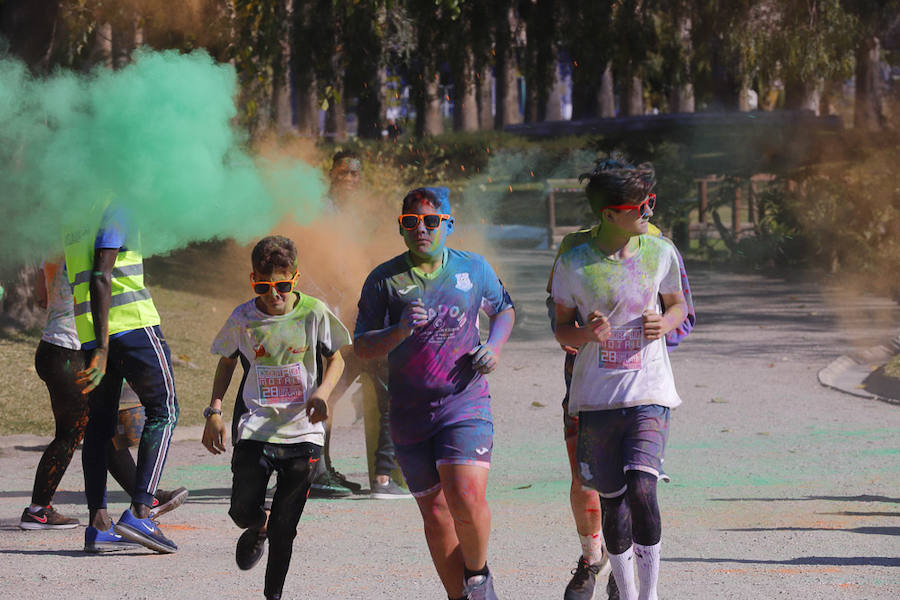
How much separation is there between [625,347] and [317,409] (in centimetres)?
115

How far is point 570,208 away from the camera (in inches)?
1217

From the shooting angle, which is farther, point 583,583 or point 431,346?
point 583,583

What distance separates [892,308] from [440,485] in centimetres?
1296

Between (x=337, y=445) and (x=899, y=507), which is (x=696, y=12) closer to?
(x=337, y=445)

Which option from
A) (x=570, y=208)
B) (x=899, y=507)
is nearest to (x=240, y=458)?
(x=899, y=507)

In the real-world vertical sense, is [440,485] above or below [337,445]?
above

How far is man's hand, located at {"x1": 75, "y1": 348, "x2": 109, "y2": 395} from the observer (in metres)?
5.97

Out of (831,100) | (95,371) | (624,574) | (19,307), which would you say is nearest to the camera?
(624,574)

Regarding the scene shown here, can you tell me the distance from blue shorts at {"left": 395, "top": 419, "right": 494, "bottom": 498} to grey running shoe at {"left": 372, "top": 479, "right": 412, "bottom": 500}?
2.54 m

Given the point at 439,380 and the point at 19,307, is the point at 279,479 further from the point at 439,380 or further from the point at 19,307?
the point at 19,307

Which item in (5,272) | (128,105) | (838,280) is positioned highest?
(128,105)

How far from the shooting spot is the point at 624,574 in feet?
15.9

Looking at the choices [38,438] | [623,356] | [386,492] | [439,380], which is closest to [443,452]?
[439,380]

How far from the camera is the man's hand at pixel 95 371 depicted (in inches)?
235
